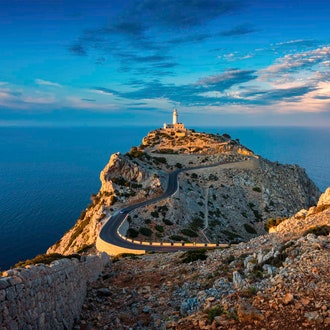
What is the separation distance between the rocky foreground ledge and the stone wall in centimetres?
114

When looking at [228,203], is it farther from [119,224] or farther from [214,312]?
[214,312]

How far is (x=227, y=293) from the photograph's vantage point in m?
12.2

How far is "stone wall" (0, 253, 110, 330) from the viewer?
793cm

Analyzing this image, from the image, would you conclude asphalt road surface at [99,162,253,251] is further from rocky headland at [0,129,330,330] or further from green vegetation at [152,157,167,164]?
green vegetation at [152,157,167,164]

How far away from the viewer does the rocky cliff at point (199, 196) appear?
50469mm

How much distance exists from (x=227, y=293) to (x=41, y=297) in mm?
6963

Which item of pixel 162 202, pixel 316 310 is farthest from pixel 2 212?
pixel 316 310

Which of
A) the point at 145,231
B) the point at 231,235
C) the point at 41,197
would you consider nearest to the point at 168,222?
the point at 145,231

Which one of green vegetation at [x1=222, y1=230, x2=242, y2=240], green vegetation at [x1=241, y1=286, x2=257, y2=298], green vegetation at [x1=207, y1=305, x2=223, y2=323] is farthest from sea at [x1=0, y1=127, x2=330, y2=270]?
green vegetation at [x1=241, y1=286, x2=257, y2=298]

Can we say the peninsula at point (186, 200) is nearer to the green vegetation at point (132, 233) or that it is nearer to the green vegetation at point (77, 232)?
the green vegetation at point (132, 233)

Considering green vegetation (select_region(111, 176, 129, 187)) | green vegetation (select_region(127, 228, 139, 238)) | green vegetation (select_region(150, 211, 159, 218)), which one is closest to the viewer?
green vegetation (select_region(127, 228, 139, 238))

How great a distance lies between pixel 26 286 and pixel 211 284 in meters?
8.45

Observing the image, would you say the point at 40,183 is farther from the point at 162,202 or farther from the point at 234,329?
the point at 234,329

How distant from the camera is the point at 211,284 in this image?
46.4 ft
